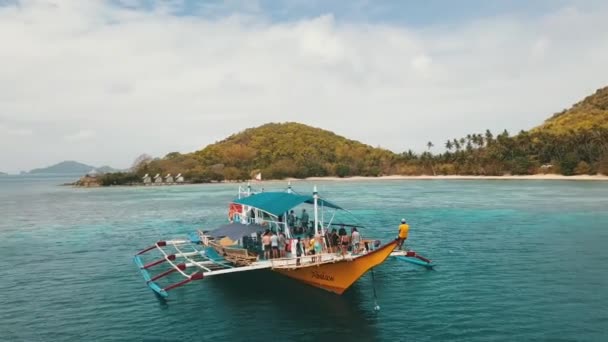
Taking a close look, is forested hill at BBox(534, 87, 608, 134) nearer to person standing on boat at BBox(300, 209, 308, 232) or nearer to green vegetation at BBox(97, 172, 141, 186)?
green vegetation at BBox(97, 172, 141, 186)

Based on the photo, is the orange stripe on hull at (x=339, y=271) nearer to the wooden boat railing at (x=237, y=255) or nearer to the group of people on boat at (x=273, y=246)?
the group of people on boat at (x=273, y=246)

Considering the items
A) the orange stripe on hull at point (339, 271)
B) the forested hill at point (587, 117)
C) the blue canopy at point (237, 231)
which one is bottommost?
the orange stripe on hull at point (339, 271)

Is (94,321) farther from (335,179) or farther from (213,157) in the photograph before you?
(213,157)

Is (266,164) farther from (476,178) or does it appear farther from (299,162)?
(476,178)

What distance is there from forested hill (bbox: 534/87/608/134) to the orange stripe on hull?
454ft

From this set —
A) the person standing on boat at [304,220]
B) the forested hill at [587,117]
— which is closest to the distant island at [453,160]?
the forested hill at [587,117]

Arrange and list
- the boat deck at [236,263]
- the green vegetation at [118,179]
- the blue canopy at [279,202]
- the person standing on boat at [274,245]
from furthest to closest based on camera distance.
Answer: the green vegetation at [118,179] → the blue canopy at [279,202] → the person standing on boat at [274,245] → the boat deck at [236,263]

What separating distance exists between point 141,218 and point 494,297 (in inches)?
1795

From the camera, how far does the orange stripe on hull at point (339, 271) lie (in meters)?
19.9

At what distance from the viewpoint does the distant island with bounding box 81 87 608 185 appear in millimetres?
120625

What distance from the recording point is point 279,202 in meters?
24.4

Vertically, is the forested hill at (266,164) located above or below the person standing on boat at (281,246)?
above

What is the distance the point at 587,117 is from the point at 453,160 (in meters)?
45.2

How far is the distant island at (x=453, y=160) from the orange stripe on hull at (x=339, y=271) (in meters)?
110
